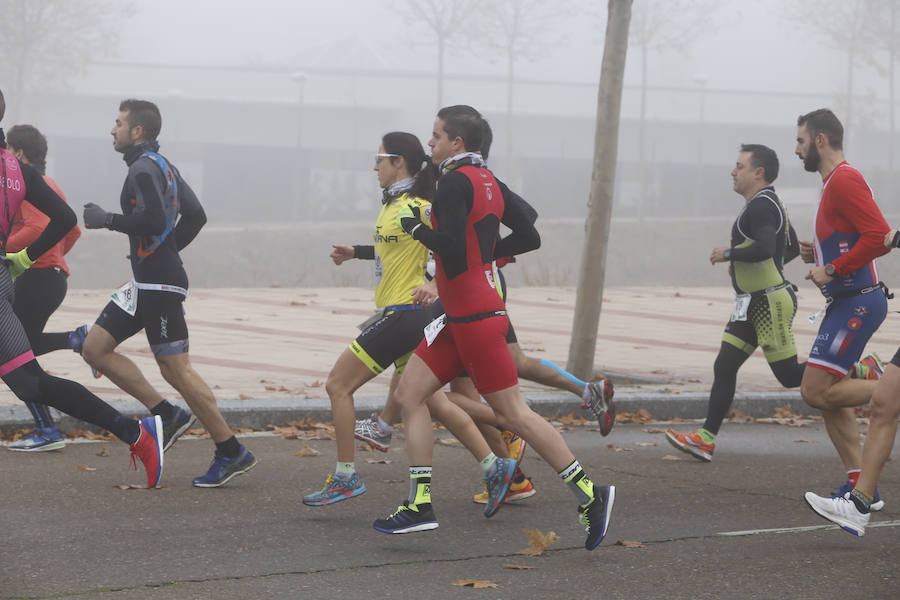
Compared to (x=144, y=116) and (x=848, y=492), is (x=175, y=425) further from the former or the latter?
(x=848, y=492)

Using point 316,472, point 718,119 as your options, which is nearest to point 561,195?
point 718,119

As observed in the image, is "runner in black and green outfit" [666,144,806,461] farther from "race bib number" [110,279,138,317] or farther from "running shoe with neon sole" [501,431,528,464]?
"race bib number" [110,279,138,317]

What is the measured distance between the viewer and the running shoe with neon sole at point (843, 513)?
5640 mm

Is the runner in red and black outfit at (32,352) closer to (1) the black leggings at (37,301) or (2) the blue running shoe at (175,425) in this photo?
(2) the blue running shoe at (175,425)

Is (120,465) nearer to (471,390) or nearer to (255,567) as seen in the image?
(471,390)

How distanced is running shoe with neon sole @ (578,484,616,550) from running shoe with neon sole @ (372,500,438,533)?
0.67m

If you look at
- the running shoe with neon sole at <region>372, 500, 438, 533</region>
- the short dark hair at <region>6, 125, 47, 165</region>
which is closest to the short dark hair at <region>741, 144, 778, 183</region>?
the running shoe with neon sole at <region>372, 500, 438, 533</region>

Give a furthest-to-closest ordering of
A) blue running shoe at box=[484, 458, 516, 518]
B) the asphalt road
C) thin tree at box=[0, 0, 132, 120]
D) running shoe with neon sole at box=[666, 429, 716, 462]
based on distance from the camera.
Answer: thin tree at box=[0, 0, 132, 120], running shoe with neon sole at box=[666, 429, 716, 462], blue running shoe at box=[484, 458, 516, 518], the asphalt road

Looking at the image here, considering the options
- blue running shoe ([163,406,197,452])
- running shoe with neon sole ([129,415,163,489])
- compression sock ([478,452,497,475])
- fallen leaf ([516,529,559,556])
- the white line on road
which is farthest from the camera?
blue running shoe ([163,406,197,452])

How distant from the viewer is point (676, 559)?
17.8 feet

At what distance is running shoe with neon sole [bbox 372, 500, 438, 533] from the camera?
5.70 metres

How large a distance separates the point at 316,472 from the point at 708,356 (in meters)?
6.89

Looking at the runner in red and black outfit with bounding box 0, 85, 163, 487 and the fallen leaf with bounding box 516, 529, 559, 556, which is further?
the runner in red and black outfit with bounding box 0, 85, 163, 487

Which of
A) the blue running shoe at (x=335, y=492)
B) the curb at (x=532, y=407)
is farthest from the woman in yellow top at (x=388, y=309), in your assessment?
the curb at (x=532, y=407)
